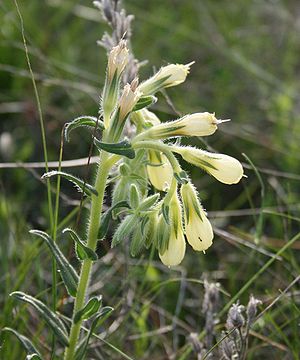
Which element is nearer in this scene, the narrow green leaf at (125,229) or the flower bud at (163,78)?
the narrow green leaf at (125,229)

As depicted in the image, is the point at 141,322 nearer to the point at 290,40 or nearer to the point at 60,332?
the point at 60,332

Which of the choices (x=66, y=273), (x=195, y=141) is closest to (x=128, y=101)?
(x=66, y=273)

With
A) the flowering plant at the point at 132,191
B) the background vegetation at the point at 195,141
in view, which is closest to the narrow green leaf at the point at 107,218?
the flowering plant at the point at 132,191

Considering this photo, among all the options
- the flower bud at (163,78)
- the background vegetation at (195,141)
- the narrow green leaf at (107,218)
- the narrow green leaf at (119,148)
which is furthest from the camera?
the background vegetation at (195,141)

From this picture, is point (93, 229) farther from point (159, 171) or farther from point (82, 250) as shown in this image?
point (159, 171)

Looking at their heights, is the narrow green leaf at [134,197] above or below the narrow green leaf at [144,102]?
below

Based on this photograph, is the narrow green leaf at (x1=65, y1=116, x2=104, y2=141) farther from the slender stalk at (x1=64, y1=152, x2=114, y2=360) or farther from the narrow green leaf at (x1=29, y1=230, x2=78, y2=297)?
the narrow green leaf at (x1=29, y1=230, x2=78, y2=297)

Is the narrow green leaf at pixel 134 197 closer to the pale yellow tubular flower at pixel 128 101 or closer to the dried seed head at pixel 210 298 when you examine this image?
the pale yellow tubular flower at pixel 128 101

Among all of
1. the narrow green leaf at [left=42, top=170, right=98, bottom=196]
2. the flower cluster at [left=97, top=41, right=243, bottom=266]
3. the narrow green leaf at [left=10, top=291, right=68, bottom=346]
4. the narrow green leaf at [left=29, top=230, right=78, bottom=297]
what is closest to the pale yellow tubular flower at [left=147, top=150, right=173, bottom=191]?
the flower cluster at [left=97, top=41, right=243, bottom=266]
